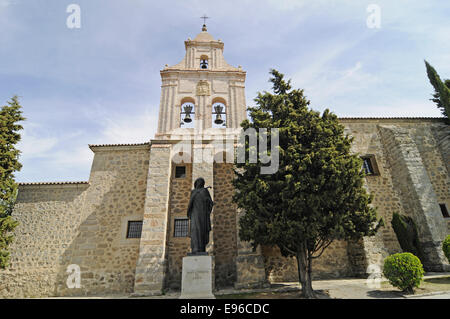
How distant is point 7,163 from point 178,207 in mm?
7401

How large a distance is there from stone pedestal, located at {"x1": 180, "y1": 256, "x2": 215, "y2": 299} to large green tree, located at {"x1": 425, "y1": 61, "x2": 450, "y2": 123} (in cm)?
1482

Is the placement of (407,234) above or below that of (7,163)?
below

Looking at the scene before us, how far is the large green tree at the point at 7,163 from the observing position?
362 inches

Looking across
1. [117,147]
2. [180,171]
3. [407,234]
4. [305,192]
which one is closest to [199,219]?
[305,192]

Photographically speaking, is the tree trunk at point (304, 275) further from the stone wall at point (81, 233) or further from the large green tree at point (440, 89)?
the large green tree at point (440, 89)

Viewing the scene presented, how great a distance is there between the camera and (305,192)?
6.54m

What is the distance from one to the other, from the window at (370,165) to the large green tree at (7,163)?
53.8 feet

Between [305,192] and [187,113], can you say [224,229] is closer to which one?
[305,192]

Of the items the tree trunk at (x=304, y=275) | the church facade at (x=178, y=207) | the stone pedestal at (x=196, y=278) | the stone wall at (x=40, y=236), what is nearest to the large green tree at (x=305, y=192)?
the tree trunk at (x=304, y=275)

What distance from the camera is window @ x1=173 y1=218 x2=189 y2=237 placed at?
406 inches

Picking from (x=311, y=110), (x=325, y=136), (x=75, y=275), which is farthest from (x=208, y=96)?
(x=75, y=275)

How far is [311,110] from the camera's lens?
25.5 feet

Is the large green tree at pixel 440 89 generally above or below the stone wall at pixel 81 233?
above
